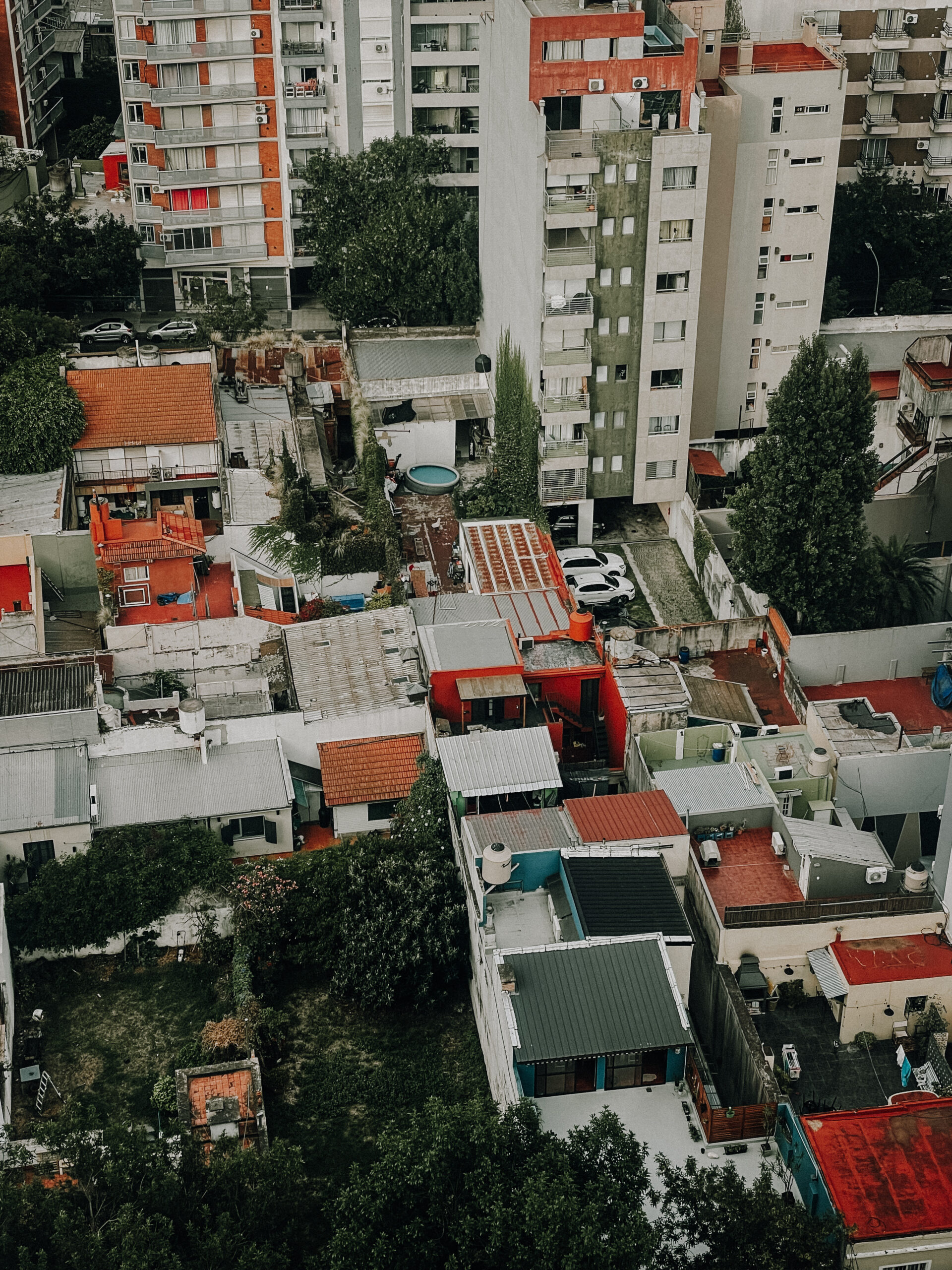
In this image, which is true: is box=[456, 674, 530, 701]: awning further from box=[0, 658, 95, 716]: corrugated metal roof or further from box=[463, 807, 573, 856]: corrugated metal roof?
box=[0, 658, 95, 716]: corrugated metal roof

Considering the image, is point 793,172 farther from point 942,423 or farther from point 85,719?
point 85,719

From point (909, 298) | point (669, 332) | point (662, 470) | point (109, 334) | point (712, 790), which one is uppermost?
point (669, 332)

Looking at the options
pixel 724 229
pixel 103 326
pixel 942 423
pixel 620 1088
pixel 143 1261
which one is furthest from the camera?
pixel 103 326

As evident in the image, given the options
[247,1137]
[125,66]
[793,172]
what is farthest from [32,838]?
[125,66]

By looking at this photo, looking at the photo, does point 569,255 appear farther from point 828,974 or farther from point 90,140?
point 90,140

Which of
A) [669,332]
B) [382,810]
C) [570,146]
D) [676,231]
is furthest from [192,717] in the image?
[676,231]
